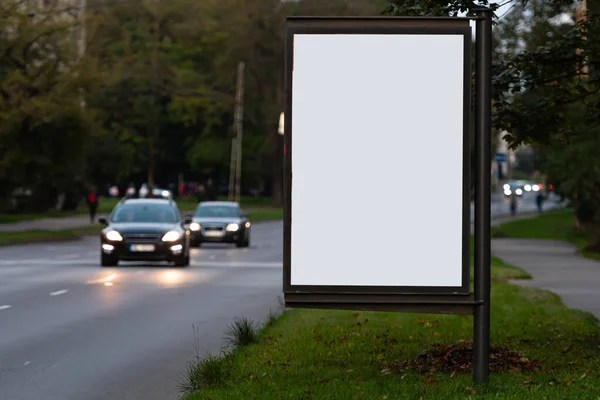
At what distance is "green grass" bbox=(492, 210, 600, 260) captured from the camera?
49875 millimetres

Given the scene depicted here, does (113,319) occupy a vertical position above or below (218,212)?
below

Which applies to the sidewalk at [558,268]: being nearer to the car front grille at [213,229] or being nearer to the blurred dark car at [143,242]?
the blurred dark car at [143,242]

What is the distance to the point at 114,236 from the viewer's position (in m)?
32.9

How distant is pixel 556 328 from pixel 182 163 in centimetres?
10738

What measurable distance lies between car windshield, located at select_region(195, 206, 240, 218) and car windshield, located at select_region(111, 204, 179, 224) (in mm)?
12196

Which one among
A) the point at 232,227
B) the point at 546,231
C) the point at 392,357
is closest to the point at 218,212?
the point at 232,227

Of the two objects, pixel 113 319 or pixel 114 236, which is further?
pixel 114 236

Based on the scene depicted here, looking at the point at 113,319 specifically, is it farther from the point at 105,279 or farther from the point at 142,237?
the point at 142,237

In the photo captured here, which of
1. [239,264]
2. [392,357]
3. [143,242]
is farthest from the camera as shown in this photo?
[239,264]

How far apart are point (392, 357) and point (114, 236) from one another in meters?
20.1

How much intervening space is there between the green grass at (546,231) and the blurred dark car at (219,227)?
1015 centimetres

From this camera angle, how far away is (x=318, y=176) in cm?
1068

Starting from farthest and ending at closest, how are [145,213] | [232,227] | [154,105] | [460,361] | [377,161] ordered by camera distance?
[154,105] < [232,227] < [145,213] < [460,361] < [377,161]

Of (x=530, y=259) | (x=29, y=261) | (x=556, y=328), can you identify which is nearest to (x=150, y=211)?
(x=29, y=261)
